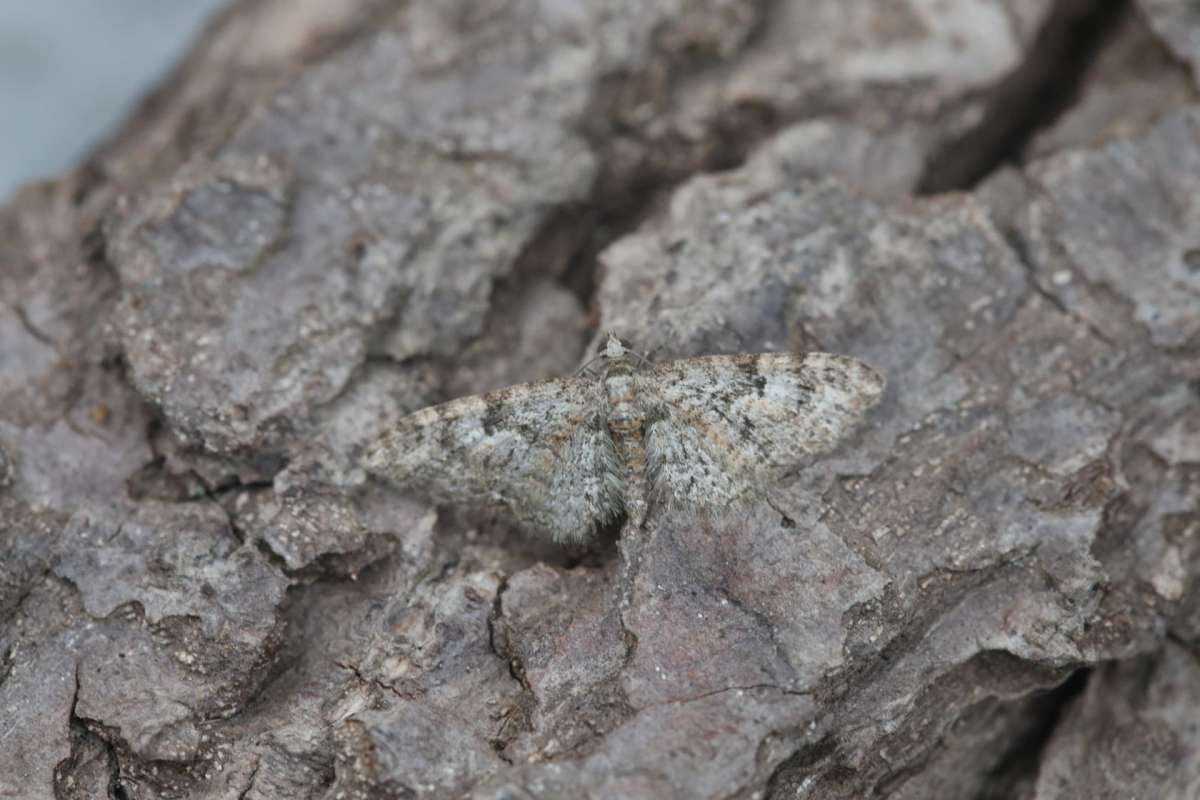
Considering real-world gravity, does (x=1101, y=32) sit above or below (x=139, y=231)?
below

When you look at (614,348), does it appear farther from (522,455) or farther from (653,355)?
(522,455)

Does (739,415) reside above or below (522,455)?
below

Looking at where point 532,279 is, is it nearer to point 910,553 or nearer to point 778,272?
point 778,272

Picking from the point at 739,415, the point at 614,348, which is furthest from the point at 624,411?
the point at 739,415

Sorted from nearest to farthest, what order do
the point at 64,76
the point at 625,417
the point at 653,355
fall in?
the point at 625,417, the point at 653,355, the point at 64,76

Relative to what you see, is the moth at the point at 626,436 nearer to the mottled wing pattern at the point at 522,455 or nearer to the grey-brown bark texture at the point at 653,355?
the mottled wing pattern at the point at 522,455

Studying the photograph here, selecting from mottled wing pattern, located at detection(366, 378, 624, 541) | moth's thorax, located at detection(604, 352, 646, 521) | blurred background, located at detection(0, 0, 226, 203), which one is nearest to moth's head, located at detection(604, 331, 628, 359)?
moth's thorax, located at detection(604, 352, 646, 521)

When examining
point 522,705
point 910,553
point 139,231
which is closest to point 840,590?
point 910,553
